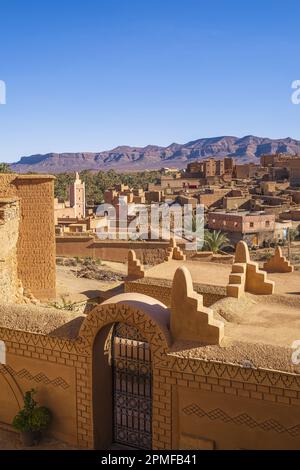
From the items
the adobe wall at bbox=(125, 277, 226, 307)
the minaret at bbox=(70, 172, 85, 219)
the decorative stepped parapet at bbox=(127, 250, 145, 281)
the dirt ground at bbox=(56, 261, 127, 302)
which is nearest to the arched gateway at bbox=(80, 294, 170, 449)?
the adobe wall at bbox=(125, 277, 226, 307)

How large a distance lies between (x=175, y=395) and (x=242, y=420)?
1.00 m

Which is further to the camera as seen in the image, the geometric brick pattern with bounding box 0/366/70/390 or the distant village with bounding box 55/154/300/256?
the distant village with bounding box 55/154/300/256

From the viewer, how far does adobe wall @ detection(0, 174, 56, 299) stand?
1766 centimetres

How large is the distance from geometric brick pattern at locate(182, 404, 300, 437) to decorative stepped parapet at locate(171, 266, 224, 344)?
949 mm

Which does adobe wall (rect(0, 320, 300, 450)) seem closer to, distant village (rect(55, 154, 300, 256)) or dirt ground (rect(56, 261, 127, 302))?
dirt ground (rect(56, 261, 127, 302))

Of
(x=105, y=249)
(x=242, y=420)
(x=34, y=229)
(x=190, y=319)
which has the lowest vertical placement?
(x=105, y=249)

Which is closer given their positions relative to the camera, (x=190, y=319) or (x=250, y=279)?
(x=190, y=319)

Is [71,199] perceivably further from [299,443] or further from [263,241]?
[299,443]

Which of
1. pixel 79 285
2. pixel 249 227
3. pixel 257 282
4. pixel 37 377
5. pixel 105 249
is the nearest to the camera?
pixel 37 377

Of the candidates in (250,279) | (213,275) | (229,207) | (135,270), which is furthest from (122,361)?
(229,207)

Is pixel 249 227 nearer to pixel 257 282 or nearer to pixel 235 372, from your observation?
pixel 257 282

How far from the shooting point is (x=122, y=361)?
326 inches

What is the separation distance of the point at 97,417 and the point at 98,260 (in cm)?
2299

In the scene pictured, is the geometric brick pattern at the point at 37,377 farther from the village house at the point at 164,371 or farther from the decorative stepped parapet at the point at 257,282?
the decorative stepped parapet at the point at 257,282
